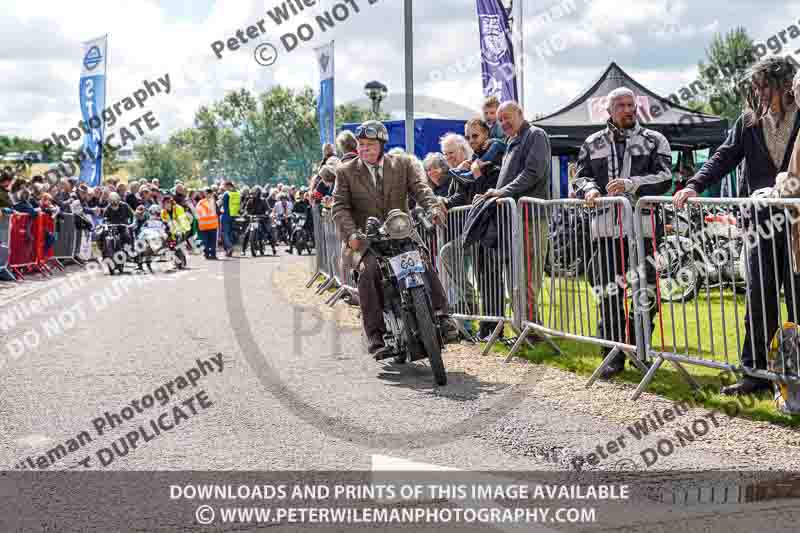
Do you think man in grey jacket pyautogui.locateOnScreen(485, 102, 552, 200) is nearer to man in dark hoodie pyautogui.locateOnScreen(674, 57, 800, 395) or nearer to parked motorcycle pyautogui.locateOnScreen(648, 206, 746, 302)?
parked motorcycle pyautogui.locateOnScreen(648, 206, 746, 302)

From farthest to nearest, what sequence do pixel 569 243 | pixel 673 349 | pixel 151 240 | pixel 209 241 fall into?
pixel 209 241, pixel 151 240, pixel 569 243, pixel 673 349

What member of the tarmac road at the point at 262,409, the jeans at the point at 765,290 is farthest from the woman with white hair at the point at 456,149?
the jeans at the point at 765,290

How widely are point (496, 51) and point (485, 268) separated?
916 centimetres

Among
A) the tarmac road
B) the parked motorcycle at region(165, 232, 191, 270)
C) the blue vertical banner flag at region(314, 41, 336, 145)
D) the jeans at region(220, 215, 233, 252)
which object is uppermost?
the blue vertical banner flag at region(314, 41, 336, 145)

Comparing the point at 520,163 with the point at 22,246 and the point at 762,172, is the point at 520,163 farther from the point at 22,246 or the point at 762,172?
the point at 22,246

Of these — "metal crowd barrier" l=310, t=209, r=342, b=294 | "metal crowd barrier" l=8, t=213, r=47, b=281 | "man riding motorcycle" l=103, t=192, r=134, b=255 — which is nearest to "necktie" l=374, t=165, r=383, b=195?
"metal crowd barrier" l=310, t=209, r=342, b=294

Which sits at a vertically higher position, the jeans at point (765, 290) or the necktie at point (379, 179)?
the necktie at point (379, 179)

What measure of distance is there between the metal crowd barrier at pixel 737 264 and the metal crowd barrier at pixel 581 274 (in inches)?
8.9

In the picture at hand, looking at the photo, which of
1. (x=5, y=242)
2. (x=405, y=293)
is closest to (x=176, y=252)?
(x=5, y=242)

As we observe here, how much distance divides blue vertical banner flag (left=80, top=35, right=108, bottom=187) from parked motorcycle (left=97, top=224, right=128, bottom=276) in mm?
4639

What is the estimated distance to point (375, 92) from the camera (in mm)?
22141

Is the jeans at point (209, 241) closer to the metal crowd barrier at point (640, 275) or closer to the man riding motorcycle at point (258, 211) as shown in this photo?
the man riding motorcycle at point (258, 211)

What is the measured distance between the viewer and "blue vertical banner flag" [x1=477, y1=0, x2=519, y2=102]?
17.6 metres

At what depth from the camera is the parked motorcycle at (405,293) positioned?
7605 millimetres
